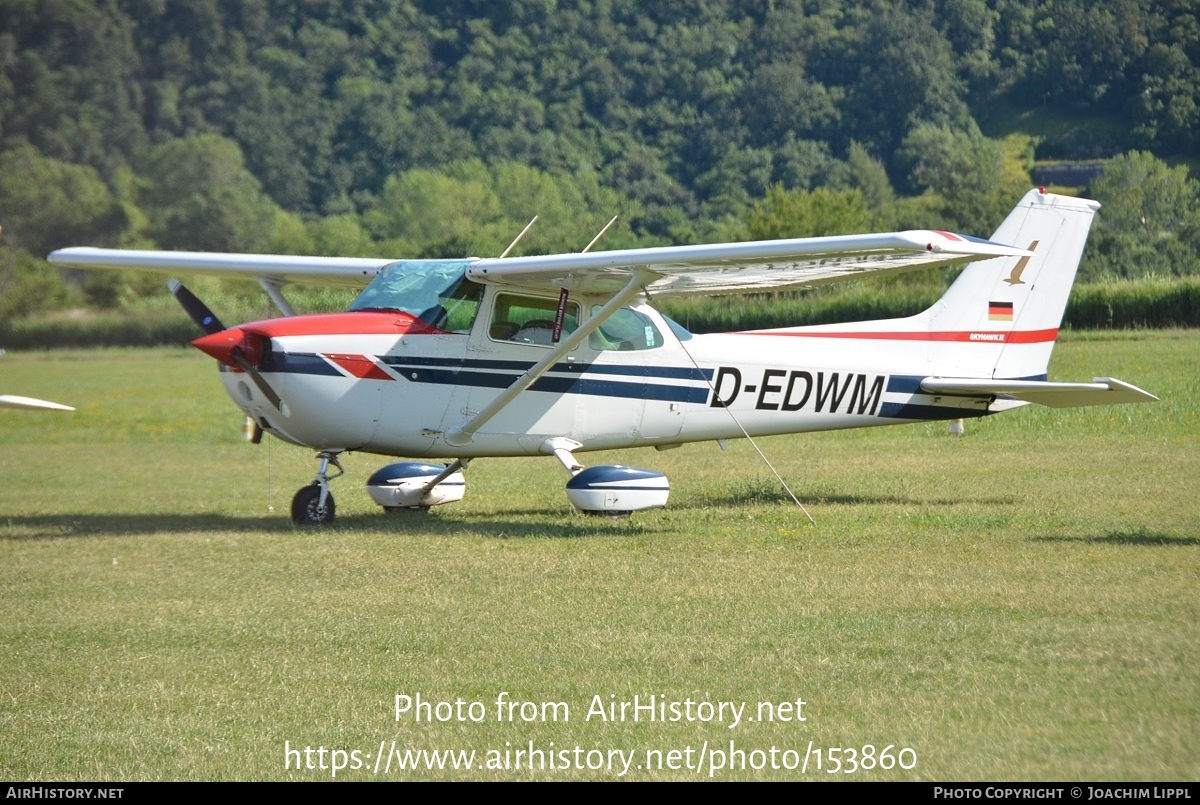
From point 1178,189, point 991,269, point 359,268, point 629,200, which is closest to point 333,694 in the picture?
point 359,268

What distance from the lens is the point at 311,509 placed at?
11.3 m

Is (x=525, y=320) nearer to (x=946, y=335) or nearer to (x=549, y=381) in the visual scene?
(x=549, y=381)

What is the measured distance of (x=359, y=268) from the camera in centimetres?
1253

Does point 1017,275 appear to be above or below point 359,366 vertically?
above

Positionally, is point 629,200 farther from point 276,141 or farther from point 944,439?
point 944,439

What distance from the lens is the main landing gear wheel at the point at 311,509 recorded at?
36.9 feet

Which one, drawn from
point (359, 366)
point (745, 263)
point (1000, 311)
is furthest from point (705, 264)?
point (1000, 311)

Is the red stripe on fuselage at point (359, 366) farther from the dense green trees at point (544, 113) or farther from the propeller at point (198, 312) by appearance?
the dense green trees at point (544, 113)

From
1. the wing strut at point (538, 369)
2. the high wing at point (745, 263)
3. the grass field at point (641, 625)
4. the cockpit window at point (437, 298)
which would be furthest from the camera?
the cockpit window at point (437, 298)

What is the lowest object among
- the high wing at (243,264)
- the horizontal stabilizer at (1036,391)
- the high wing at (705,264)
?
the horizontal stabilizer at (1036,391)

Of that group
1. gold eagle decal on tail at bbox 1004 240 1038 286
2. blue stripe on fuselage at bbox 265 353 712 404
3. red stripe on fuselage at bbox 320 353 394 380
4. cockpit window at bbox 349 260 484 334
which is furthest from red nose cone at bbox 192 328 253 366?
gold eagle decal on tail at bbox 1004 240 1038 286

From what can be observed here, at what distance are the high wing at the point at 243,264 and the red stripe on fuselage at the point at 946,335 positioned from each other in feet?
11.8

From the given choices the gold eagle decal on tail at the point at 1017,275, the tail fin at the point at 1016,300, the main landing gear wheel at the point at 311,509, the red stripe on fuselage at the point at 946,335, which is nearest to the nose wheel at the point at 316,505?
the main landing gear wheel at the point at 311,509

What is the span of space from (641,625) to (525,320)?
4.39 metres
